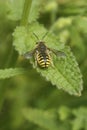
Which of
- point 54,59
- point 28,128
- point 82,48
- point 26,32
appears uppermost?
point 26,32

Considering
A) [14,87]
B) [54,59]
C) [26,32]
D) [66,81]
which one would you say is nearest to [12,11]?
[26,32]

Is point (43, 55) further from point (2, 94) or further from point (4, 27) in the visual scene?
point (4, 27)

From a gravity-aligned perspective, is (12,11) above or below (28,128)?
above

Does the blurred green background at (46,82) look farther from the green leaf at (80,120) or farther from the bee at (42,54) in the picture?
the bee at (42,54)

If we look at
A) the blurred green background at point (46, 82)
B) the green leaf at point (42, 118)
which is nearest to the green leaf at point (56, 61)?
the blurred green background at point (46, 82)


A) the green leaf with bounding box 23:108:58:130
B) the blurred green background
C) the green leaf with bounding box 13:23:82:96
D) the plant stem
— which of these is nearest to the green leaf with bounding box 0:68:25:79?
the green leaf with bounding box 13:23:82:96

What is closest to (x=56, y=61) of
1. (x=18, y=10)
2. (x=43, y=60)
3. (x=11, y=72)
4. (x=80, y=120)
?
(x=43, y=60)

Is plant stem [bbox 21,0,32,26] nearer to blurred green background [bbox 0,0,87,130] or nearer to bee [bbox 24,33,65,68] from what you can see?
bee [bbox 24,33,65,68]
